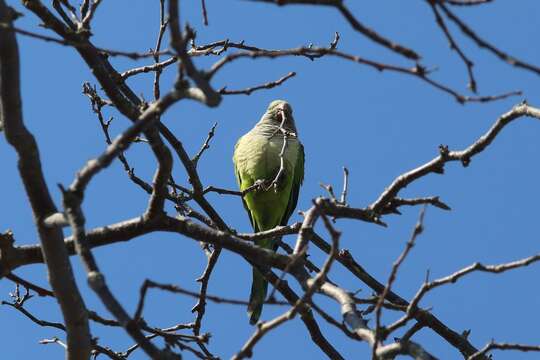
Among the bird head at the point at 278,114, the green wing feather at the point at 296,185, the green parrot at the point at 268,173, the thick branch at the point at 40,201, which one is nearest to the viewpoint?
the thick branch at the point at 40,201

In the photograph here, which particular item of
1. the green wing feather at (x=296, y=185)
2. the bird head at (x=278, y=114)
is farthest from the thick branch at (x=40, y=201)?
the bird head at (x=278, y=114)

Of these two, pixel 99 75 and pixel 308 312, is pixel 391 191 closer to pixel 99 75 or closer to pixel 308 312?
pixel 308 312

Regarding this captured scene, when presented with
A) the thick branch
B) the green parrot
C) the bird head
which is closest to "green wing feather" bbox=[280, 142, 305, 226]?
the green parrot

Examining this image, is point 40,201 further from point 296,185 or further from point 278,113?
point 278,113

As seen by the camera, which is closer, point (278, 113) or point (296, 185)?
point (296, 185)

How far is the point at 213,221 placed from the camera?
5.11 m

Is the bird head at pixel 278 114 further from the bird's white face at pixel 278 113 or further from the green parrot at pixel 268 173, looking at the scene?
the green parrot at pixel 268 173

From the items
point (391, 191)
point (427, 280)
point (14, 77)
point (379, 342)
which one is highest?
point (14, 77)

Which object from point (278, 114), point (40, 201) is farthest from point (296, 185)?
point (40, 201)

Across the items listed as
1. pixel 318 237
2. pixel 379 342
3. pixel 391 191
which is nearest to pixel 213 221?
pixel 318 237

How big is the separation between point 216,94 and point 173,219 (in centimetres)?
100

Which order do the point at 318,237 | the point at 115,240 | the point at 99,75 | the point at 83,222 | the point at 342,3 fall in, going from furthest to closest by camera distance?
the point at 318,237 → the point at 99,75 → the point at 115,240 → the point at 83,222 → the point at 342,3

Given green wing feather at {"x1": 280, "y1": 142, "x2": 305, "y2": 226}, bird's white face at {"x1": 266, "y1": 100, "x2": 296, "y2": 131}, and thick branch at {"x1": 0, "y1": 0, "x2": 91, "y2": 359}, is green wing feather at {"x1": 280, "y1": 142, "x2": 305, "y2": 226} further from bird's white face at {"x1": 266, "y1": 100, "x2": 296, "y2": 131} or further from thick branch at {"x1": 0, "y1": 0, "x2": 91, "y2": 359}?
thick branch at {"x1": 0, "y1": 0, "x2": 91, "y2": 359}

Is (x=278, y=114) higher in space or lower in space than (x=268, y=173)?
higher
